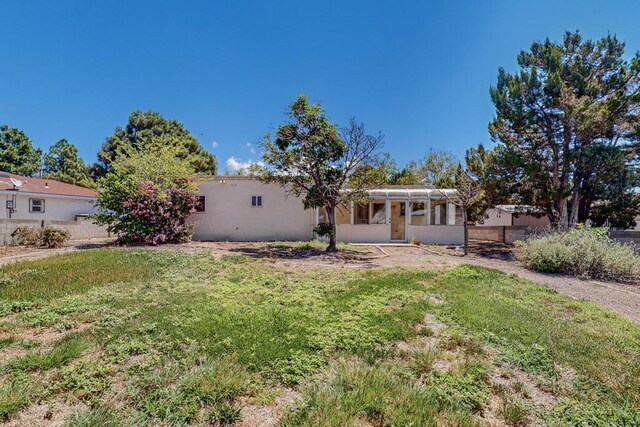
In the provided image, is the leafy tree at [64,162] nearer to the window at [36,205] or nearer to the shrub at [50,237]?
the window at [36,205]

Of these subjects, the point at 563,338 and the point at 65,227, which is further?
the point at 65,227

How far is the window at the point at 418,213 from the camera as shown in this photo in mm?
17391

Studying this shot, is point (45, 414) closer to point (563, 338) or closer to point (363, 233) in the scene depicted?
point (563, 338)

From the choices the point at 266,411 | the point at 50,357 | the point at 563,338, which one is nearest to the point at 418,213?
the point at 563,338

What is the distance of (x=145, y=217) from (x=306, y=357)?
41.7ft

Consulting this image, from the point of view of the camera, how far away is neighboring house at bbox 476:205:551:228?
17.1 meters

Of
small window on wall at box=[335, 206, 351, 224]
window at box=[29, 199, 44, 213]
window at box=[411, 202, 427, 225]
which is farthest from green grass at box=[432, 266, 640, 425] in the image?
window at box=[29, 199, 44, 213]

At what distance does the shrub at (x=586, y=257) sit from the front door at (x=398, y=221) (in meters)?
7.93

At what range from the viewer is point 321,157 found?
1278 cm

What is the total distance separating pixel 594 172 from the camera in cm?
1417

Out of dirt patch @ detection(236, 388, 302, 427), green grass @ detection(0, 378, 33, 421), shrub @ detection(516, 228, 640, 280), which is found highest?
shrub @ detection(516, 228, 640, 280)

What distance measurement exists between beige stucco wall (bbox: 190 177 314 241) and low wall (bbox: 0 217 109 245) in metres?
5.55

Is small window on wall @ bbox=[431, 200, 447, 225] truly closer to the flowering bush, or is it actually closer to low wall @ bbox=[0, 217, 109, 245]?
the flowering bush

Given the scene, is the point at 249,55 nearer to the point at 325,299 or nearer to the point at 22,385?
the point at 325,299
